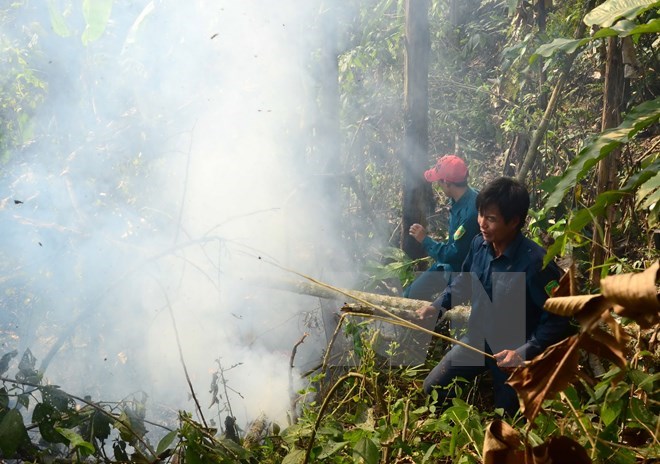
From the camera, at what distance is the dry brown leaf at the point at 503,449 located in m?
1.29

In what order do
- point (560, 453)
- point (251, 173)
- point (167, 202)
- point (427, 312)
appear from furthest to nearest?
point (167, 202), point (251, 173), point (427, 312), point (560, 453)

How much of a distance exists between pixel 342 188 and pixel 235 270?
2125 mm

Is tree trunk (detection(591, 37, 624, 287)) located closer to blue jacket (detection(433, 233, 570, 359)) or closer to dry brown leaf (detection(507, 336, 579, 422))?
blue jacket (detection(433, 233, 570, 359))

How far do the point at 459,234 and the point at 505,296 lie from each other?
50.5 inches

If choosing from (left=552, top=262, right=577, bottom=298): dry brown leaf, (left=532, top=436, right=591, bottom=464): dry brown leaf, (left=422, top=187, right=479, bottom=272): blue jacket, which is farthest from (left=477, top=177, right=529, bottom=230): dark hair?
(left=532, top=436, right=591, bottom=464): dry brown leaf

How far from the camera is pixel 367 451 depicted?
205 cm

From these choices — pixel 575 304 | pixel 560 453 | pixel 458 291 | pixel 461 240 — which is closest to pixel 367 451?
pixel 560 453

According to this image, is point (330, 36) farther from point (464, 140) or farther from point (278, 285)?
point (278, 285)

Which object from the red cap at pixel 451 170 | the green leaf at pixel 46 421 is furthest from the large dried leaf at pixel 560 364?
the red cap at pixel 451 170

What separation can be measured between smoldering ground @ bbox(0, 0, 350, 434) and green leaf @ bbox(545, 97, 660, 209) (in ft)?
9.92

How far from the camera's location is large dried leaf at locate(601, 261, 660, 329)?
920mm

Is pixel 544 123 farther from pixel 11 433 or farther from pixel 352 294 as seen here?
pixel 11 433

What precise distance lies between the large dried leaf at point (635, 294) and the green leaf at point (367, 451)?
1.28 meters

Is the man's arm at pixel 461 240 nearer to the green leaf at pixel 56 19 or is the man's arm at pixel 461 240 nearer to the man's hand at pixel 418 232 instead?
the man's hand at pixel 418 232
